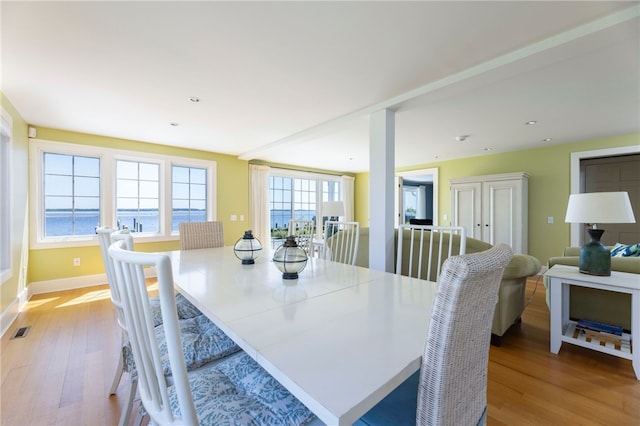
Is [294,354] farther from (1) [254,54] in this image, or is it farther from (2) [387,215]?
(2) [387,215]

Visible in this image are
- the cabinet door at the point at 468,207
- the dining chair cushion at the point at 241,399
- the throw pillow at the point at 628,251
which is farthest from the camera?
the cabinet door at the point at 468,207

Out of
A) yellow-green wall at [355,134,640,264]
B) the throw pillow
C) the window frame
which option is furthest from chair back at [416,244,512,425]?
yellow-green wall at [355,134,640,264]

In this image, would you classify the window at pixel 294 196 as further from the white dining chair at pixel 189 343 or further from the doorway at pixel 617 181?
the doorway at pixel 617 181

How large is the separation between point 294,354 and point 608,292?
2.95m

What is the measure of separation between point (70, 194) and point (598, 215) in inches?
242

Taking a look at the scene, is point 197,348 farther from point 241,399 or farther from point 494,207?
point 494,207

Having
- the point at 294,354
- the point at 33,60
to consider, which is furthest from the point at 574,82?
the point at 33,60

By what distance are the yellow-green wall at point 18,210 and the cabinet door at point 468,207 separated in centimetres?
650

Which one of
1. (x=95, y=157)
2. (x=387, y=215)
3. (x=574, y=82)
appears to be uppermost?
(x=574, y=82)

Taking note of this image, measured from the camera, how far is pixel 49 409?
63.6 inches

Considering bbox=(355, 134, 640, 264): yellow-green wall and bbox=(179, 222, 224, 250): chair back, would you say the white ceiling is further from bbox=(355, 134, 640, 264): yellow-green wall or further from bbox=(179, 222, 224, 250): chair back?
bbox=(179, 222, 224, 250): chair back

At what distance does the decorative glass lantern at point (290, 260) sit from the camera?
1564 millimetres

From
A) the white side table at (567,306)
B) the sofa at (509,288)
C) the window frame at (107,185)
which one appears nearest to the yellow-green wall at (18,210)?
the window frame at (107,185)

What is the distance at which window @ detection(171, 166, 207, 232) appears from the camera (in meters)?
4.96
